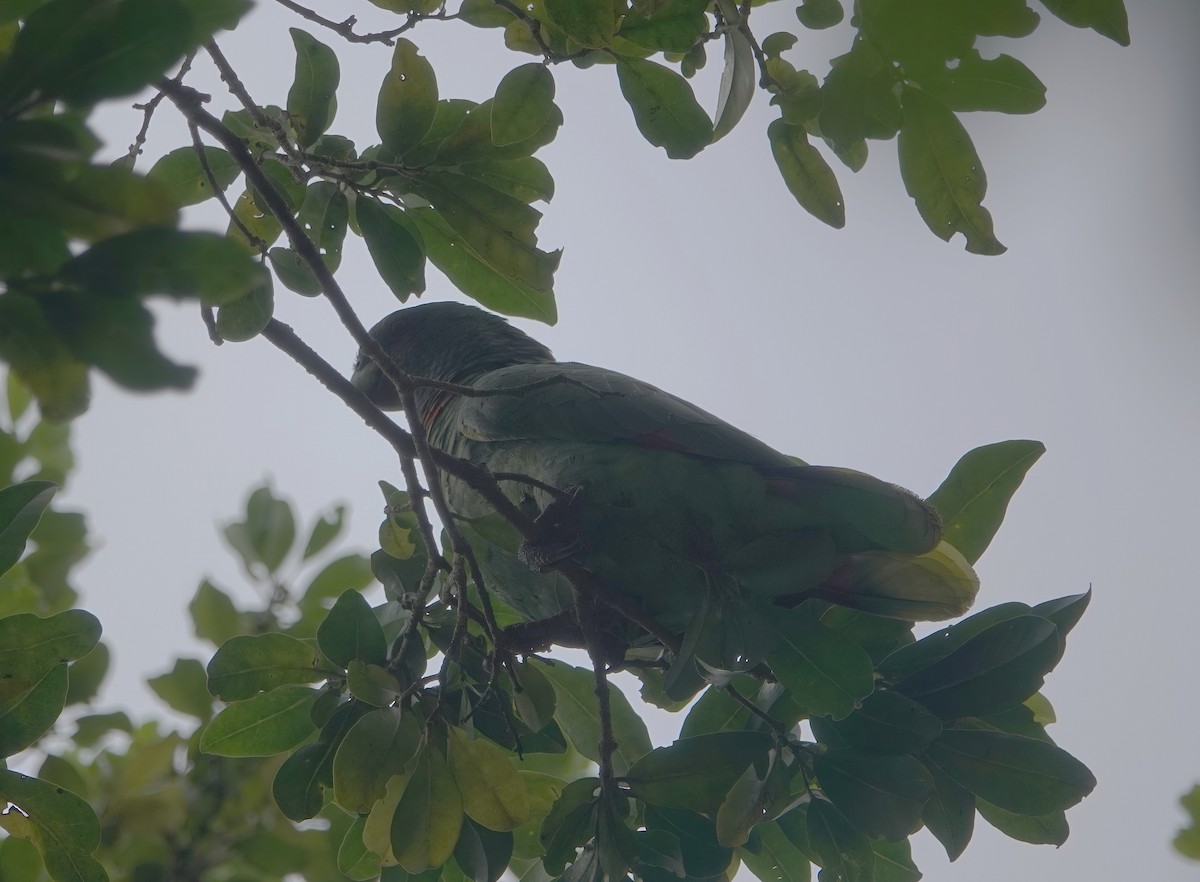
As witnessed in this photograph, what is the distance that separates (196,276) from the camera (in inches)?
48.3

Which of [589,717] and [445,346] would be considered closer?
[589,717]

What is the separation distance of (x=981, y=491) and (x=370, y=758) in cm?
177

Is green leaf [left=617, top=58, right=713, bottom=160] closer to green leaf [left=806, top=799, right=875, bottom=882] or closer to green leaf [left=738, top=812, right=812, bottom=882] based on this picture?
green leaf [left=806, top=799, right=875, bottom=882]

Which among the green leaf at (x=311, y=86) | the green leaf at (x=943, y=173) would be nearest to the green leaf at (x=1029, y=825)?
the green leaf at (x=943, y=173)

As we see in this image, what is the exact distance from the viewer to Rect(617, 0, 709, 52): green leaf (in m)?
2.58

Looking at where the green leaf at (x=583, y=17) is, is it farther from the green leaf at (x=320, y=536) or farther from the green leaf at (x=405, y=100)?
the green leaf at (x=320, y=536)

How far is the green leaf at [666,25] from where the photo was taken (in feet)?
8.46

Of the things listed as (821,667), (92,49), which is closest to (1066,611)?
(821,667)

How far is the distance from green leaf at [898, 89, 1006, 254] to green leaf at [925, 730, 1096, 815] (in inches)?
48.6

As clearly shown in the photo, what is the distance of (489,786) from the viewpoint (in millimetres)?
2482

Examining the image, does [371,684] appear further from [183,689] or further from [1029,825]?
[183,689]

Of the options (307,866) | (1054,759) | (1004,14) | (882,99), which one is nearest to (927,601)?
(1054,759)

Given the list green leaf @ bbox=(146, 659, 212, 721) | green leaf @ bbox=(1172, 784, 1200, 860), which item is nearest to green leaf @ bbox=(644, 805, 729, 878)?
green leaf @ bbox=(146, 659, 212, 721)

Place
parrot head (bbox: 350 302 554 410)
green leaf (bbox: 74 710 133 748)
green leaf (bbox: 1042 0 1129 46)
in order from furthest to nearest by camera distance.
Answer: parrot head (bbox: 350 302 554 410) < green leaf (bbox: 74 710 133 748) < green leaf (bbox: 1042 0 1129 46)
